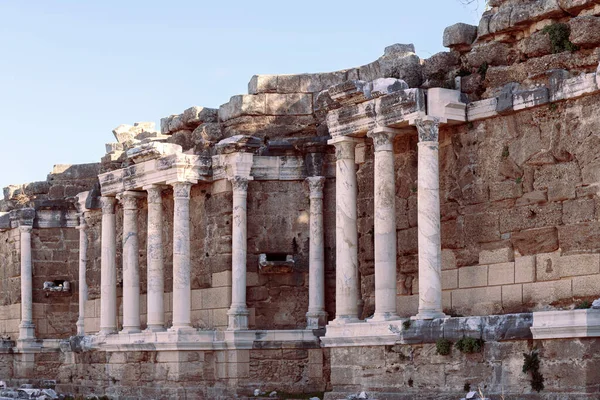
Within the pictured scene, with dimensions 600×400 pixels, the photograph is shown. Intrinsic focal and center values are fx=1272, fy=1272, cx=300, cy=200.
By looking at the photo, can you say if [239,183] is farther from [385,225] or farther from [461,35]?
[461,35]

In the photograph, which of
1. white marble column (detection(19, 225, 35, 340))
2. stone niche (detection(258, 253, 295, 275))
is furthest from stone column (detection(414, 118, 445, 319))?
white marble column (detection(19, 225, 35, 340))

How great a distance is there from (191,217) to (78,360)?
4.85 m

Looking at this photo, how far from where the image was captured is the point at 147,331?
79.9 ft

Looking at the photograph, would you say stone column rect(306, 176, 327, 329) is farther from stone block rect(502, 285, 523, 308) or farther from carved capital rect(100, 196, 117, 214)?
stone block rect(502, 285, 523, 308)

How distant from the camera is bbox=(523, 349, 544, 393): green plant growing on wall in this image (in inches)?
658

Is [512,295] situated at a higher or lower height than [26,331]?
higher

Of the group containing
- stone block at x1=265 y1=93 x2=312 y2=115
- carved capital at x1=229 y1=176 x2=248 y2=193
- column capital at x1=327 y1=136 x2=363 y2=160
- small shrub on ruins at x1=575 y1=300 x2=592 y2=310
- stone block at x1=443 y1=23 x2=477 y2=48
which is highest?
stone block at x1=443 y1=23 x2=477 y2=48

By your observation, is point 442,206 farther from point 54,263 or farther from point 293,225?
point 54,263

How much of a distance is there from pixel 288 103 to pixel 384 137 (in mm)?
4654

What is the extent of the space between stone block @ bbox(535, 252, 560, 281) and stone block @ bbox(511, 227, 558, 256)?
87mm

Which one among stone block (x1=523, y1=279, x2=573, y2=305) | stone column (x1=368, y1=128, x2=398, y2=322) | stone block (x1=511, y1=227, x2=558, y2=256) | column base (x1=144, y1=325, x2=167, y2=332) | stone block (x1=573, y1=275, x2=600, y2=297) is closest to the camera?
stone block (x1=573, y1=275, x2=600, y2=297)

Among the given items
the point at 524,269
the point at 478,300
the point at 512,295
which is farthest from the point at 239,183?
the point at 524,269

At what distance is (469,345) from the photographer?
17781mm

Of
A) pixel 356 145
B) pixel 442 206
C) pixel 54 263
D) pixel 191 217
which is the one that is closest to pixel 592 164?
pixel 442 206
